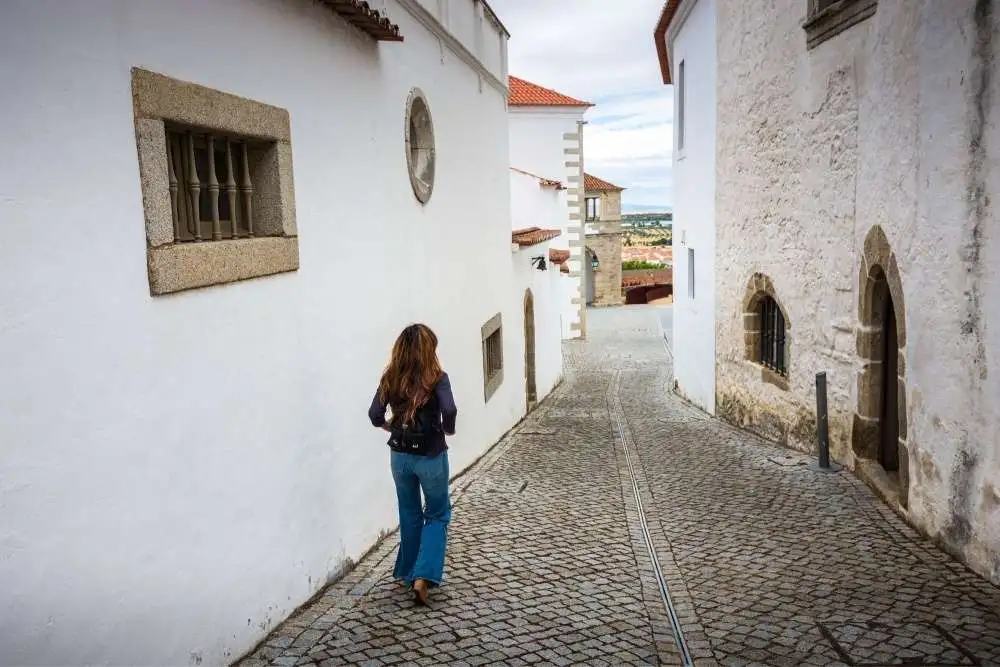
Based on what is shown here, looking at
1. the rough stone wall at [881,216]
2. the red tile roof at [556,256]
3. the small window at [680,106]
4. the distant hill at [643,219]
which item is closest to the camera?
the rough stone wall at [881,216]

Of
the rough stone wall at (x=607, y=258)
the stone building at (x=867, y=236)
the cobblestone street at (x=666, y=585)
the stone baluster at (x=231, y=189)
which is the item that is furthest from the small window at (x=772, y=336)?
the rough stone wall at (x=607, y=258)

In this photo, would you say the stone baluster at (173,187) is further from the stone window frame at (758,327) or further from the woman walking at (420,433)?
the stone window frame at (758,327)

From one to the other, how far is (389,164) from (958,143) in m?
3.97

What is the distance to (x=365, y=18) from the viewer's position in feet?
19.4

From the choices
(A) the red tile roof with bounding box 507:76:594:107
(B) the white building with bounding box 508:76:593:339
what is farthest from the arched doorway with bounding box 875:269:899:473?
(A) the red tile roof with bounding box 507:76:594:107

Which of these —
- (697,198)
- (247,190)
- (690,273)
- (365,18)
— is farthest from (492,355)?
(247,190)

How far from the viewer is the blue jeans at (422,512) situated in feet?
16.3

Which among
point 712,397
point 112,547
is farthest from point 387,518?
point 712,397

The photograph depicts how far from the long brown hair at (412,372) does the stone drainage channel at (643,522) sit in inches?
71.7

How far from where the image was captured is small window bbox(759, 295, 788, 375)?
10844mm

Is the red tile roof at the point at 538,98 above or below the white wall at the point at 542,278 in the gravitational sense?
above

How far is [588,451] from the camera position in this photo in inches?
412

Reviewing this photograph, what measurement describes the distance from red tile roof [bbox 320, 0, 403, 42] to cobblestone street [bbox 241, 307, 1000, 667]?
361 cm

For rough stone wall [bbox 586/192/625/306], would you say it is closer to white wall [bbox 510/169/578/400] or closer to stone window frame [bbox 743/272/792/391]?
white wall [bbox 510/169/578/400]
